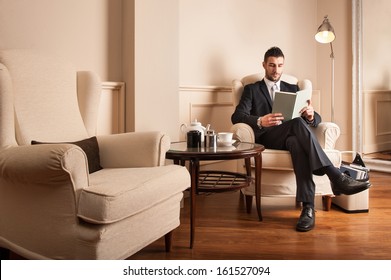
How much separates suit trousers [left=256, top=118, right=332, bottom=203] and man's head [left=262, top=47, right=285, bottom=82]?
1.81 ft

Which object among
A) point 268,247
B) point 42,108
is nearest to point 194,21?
point 42,108

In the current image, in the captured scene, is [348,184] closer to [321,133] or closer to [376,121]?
[321,133]

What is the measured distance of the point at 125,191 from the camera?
1.62 metres

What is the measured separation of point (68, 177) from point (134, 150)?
593 mm

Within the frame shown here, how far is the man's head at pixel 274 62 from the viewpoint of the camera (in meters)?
3.11

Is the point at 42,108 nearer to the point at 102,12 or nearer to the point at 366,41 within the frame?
the point at 102,12

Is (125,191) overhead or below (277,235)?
overhead

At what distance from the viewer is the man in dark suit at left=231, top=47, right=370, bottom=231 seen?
2.53m

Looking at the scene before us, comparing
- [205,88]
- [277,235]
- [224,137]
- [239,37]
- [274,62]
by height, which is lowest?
[277,235]

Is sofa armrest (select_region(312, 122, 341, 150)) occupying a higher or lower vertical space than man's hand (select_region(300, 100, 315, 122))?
lower

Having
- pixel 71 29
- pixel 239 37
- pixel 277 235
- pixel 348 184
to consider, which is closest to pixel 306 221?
pixel 277 235

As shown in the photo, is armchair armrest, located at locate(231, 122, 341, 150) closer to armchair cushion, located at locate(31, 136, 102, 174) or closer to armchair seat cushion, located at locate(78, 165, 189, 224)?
armchair seat cushion, located at locate(78, 165, 189, 224)


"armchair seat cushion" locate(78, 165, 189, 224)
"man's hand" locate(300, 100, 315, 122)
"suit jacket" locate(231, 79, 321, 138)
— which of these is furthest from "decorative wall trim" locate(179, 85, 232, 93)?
"armchair seat cushion" locate(78, 165, 189, 224)
